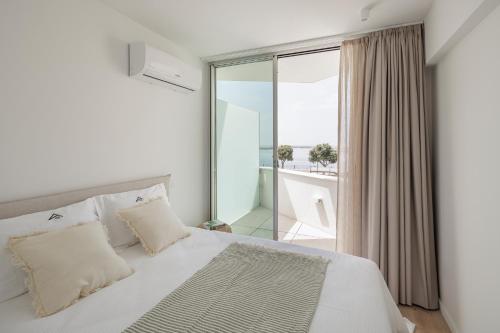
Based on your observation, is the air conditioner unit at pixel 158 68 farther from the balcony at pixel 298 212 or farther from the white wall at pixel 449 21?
the white wall at pixel 449 21

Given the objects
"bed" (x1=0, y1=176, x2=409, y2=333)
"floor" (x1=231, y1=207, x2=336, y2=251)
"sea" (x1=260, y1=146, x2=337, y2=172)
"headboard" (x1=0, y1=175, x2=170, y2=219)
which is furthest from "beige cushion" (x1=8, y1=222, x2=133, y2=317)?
"sea" (x1=260, y1=146, x2=337, y2=172)

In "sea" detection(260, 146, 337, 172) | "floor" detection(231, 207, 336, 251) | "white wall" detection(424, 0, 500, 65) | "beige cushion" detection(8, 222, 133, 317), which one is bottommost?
"floor" detection(231, 207, 336, 251)

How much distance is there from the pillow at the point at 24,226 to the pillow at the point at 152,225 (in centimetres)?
24

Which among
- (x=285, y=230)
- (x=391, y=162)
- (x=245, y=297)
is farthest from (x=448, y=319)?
(x=285, y=230)

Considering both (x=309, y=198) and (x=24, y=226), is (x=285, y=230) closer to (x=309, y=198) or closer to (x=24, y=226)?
(x=309, y=198)

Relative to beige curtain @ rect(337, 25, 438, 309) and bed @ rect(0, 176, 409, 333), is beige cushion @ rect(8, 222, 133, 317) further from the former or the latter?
beige curtain @ rect(337, 25, 438, 309)

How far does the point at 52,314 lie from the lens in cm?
116

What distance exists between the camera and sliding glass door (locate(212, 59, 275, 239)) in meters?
3.13

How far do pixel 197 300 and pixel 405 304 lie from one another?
206cm

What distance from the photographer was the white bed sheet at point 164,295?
3.57ft

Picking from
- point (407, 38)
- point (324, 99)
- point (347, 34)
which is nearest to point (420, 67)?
point (407, 38)

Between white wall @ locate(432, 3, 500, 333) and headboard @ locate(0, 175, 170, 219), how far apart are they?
2.57 metres

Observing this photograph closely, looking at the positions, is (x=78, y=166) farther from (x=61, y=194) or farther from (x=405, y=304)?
(x=405, y=304)

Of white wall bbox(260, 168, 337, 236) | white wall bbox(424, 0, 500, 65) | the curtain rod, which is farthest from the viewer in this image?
white wall bbox(260, 168, 337, 236)
